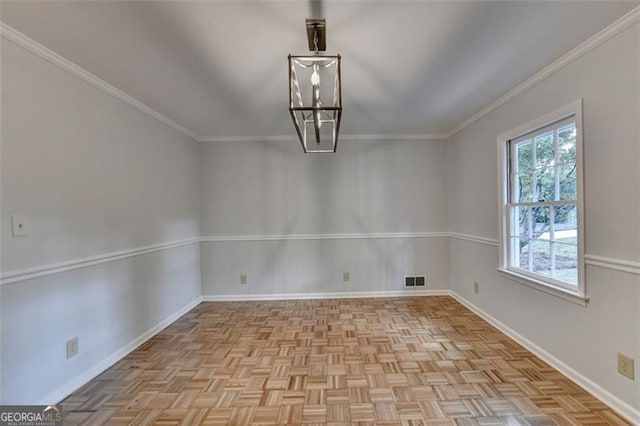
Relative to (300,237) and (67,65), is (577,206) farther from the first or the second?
(67,65)

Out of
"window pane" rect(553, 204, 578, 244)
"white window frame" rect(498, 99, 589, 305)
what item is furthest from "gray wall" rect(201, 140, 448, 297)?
"window pane" rect(553, 204, 578, 244)

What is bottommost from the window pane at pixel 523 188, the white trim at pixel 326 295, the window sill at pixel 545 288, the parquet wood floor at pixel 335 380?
the parquet wood floor at pixel 335 380

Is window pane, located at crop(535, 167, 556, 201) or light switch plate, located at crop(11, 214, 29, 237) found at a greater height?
window pane, located at crop(535, 167, 556, 201)

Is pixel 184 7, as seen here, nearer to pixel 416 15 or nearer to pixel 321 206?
pixel 416 15

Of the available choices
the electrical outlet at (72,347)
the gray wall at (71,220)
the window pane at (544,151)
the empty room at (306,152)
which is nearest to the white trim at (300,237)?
the empty room at (306,152)

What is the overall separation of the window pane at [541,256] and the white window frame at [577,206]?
65 mm

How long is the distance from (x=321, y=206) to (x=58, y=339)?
9.88ft

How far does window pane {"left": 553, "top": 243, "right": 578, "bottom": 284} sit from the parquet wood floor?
714 mm

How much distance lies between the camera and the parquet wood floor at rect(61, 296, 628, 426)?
5.73 ft

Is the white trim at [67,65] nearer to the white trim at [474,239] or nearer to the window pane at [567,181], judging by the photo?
the window pane at [567,181]

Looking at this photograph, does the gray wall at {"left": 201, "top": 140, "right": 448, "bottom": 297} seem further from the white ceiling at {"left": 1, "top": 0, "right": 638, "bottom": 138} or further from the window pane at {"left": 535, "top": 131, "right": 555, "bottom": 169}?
the window pane at {"left": 535, "top": 131, "right": 555, "bottom": 169}

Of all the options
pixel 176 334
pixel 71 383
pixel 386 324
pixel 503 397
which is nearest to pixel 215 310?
pixel 176 334

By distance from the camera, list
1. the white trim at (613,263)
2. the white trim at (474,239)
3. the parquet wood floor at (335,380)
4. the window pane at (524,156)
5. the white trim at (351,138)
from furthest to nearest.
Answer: the white trim at (351,138), the white trim at (474,239), the window pane at (524,156), the parquet wood floor at (335,380), the white trim at (613,263)

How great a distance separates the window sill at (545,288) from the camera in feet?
6.49
